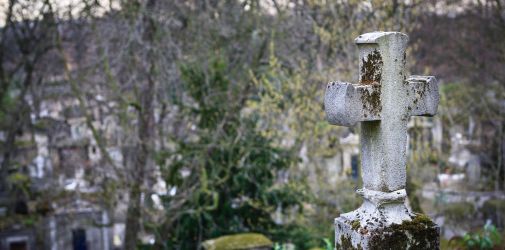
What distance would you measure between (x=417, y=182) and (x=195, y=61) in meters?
4.92

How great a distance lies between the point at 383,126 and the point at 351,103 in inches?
10.1

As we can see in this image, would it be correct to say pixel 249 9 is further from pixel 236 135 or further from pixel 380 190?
pixel 380 190

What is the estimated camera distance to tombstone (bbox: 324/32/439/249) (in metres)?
2.81

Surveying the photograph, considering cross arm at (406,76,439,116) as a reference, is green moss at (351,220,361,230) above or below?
below

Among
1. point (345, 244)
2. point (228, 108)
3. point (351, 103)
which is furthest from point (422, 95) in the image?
point (228, 108)

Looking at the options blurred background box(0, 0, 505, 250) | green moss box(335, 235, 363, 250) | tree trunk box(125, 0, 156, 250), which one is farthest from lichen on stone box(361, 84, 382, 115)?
tree trunk box(125, 0, 156, 250)

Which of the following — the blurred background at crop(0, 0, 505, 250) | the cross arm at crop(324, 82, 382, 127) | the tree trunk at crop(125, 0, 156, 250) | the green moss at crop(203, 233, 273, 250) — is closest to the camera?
the cross arm at crop(324, 82, 382, 127)

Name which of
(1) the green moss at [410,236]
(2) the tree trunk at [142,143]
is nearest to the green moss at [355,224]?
(1) the green moss at [410,236]

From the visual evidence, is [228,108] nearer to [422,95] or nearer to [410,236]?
[422,95]

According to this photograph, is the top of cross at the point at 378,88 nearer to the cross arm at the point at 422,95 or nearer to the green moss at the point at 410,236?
the cross arm at the point at 422,95

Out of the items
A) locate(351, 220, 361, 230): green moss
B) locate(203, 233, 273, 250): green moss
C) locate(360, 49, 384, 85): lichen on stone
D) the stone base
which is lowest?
locate(203, 233, 273, 250): green moss

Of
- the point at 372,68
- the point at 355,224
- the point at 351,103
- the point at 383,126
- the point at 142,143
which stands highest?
the point at 372,68

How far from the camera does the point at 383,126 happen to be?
114 inches

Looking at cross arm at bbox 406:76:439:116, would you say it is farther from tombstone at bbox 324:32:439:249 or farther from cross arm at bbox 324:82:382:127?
cross arm at bbox 324:82:382:127
